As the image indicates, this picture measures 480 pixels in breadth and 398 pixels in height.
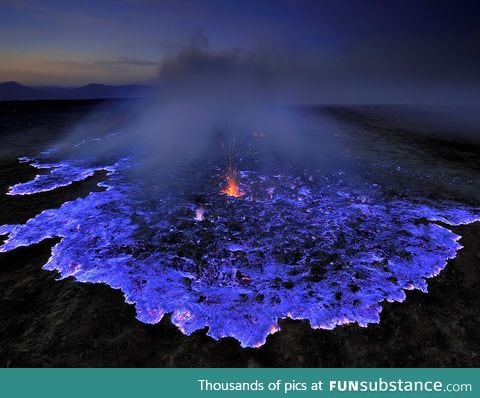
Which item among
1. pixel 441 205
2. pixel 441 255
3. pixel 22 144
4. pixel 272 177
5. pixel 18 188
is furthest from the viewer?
pixel 22 144

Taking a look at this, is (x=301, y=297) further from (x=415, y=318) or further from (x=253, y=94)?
(x=253, y=94)

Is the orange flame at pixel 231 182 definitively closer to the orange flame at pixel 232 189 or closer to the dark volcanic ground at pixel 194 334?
the orange flame at pixel 232 189

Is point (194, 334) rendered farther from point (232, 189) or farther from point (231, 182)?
point (231, 182)

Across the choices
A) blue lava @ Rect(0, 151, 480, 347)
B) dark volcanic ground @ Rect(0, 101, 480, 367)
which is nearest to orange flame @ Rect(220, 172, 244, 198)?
blue lava @ Rect(0, 151, 480, 347)

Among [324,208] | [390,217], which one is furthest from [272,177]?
[390,217]

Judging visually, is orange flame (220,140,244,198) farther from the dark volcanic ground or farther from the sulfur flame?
the dark volcanic ground

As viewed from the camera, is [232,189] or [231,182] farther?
[231,182]

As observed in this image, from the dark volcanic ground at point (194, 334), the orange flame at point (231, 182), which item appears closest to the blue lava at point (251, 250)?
the dark volcanic ground at point (194, 334)

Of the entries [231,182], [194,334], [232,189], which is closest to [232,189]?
[232,189]
